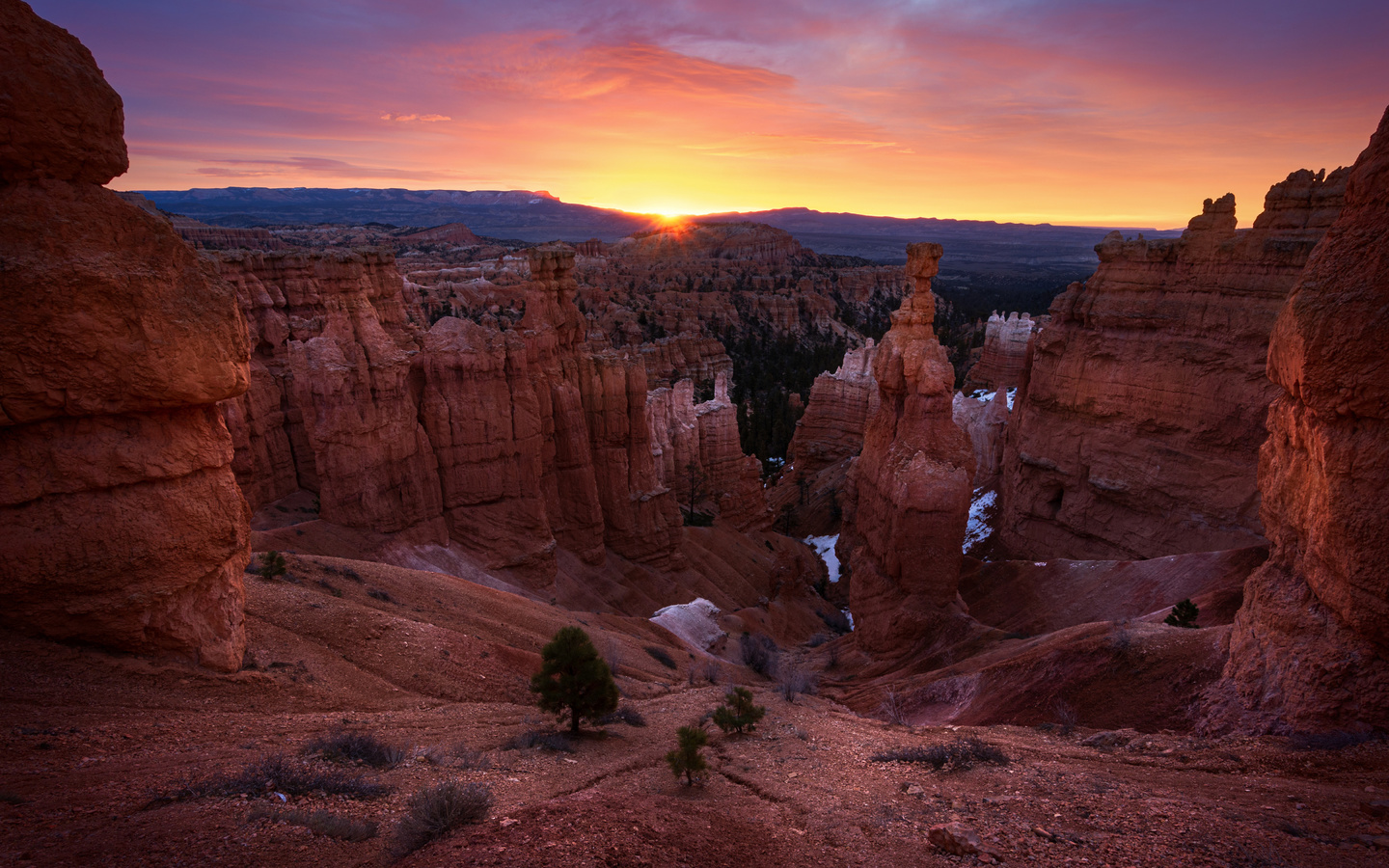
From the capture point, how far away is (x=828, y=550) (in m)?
41.1

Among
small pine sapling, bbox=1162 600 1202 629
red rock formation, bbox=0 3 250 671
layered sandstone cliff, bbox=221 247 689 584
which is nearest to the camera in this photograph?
red rock formation, bbox=0 3 250 671

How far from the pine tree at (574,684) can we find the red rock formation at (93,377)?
4169 millimetres

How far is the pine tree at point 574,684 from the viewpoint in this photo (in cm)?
994

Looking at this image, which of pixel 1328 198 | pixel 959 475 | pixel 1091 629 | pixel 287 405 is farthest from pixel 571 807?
pixel 1328 198

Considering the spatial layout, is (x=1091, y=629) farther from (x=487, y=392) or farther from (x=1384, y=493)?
(x=487, y=392)

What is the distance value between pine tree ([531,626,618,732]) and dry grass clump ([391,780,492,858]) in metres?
3.57

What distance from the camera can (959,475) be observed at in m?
21.0

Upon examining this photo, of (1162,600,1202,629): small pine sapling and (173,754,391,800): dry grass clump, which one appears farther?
(1162,600,1202,629): small pine sapling

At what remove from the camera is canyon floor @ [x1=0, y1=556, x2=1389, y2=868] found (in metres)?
5.42

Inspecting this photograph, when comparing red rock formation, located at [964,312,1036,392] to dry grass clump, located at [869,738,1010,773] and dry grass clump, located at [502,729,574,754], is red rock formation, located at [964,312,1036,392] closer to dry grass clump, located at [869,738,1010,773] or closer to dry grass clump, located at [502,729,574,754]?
dry grass clump, located at [869,738,1010,773]

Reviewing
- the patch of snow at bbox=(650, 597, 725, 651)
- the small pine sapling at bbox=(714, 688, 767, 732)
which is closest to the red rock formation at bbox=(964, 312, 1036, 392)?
the patch of snow at bbox=(650, 597, 725, 651)

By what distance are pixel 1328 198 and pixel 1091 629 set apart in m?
17.0

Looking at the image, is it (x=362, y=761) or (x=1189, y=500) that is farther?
(x=1189, y=500)

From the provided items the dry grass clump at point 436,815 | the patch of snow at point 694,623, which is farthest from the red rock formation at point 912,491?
the dry grass clump at point 436,815
